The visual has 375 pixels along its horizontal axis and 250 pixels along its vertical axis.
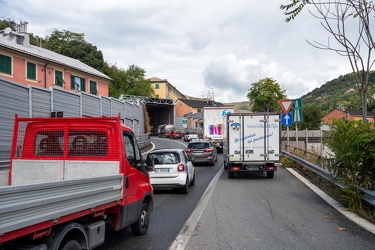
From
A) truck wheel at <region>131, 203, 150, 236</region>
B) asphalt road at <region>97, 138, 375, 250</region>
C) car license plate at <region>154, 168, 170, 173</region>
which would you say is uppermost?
car license plate at <region>154, 168, 170, 173</region>

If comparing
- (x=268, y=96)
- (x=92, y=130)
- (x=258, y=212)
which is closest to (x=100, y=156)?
(x=92, y=130)

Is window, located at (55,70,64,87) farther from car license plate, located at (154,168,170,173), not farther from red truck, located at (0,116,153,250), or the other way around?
red truck, located at (0,116,153,250)

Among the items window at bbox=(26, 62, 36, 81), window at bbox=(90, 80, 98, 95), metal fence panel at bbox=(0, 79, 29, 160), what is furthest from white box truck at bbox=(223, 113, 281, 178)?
window at bbox=(90, 80, 98, 95)

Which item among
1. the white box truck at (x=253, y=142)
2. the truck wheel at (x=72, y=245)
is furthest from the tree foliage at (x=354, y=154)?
the white box truck at (x=253, y=142)

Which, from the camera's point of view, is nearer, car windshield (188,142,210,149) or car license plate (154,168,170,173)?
car license plate (154,168,170,173)

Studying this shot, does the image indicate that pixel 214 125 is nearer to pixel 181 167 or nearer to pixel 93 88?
pixel 181 167

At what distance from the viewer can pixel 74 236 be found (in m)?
4.46

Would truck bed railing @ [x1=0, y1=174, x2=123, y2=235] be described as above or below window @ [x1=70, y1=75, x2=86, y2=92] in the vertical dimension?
below

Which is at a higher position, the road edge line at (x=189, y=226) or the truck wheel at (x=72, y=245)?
the truck wheel at (x=72, y=245)

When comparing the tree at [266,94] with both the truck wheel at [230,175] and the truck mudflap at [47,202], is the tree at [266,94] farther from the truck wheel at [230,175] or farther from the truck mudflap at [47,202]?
the truck mudflap at [47,202]

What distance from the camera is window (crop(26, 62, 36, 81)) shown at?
34.0 m

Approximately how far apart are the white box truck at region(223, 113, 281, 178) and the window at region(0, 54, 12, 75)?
2289 cm

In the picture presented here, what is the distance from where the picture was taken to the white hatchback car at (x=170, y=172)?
37.7 feet

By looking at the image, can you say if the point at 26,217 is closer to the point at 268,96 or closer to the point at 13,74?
the point at 13,74
